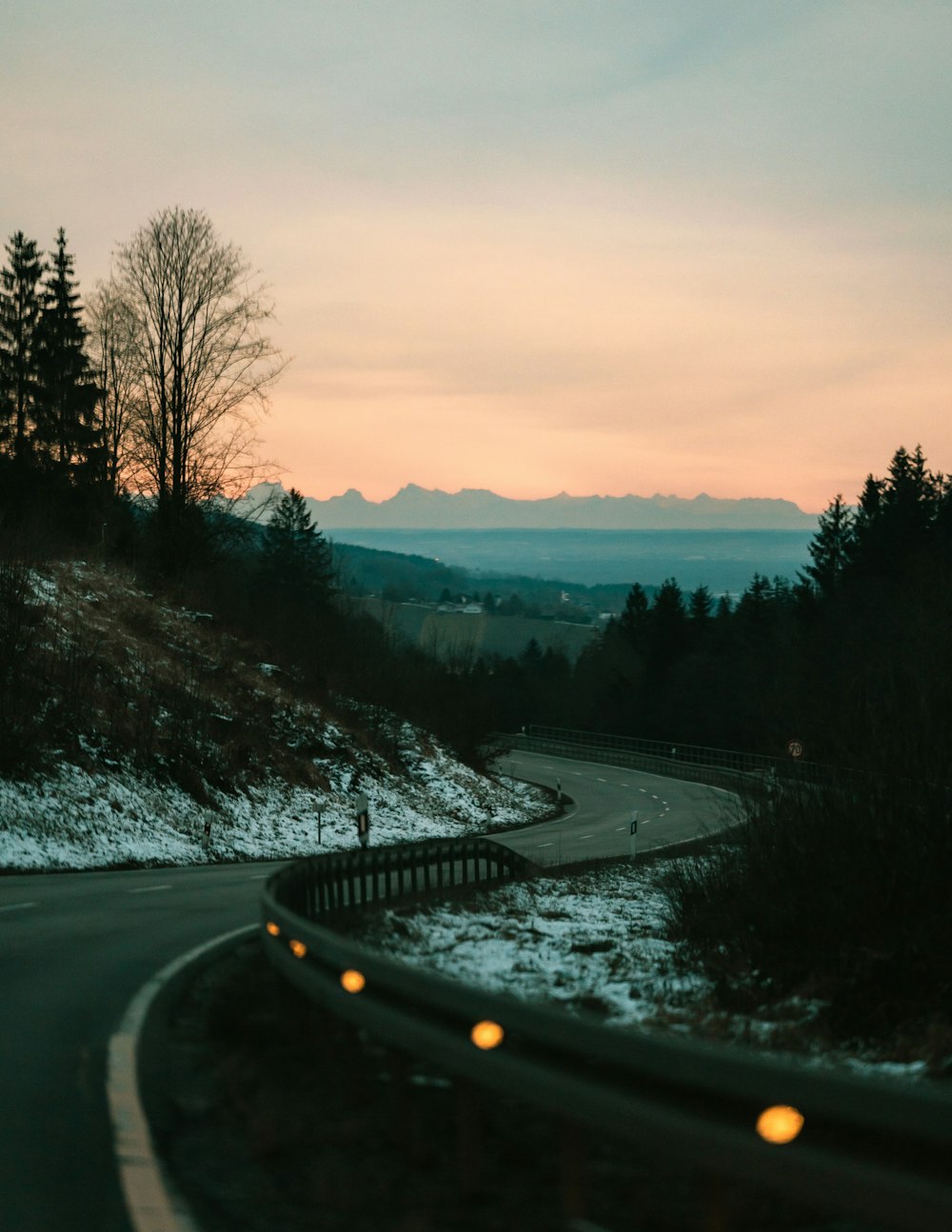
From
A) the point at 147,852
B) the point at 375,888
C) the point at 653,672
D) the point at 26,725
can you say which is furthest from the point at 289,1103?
the point at 653,672

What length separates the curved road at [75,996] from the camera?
5398 millimetres

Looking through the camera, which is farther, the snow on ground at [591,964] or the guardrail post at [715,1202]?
the snow on ground at [591,964]

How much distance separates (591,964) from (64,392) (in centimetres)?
4850

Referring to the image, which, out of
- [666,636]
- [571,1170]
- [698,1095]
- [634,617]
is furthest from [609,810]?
[634,617]

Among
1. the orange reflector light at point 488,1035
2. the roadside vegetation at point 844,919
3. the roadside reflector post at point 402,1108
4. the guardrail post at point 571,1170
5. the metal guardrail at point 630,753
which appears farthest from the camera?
the metal guardrail at point 630,753

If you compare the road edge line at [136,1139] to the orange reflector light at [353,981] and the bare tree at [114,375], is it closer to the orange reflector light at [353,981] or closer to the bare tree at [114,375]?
the orange reflector light at [353,981]

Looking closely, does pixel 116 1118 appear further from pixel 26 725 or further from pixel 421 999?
pixel 26 725

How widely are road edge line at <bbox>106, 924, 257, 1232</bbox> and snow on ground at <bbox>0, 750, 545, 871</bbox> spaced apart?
14.8 metres

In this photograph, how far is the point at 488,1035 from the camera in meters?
5.34

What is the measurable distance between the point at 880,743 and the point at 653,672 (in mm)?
111460

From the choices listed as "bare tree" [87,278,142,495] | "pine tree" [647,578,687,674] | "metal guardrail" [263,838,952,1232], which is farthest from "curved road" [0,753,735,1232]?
"pine tree" [647,578,687,674]

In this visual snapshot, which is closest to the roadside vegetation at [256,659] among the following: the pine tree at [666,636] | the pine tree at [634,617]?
the pine tree at [666,636]

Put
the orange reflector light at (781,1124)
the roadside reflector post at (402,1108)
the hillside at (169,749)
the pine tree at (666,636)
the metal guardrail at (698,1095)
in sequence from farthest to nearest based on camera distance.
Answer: the pine tree at (666,636), the hillside at (169,749), the roadside reflector post at (402,1108), the orange reflector light at (781,1124), the metal guardrail at (698,1095)

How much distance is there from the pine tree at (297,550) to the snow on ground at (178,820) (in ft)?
175
